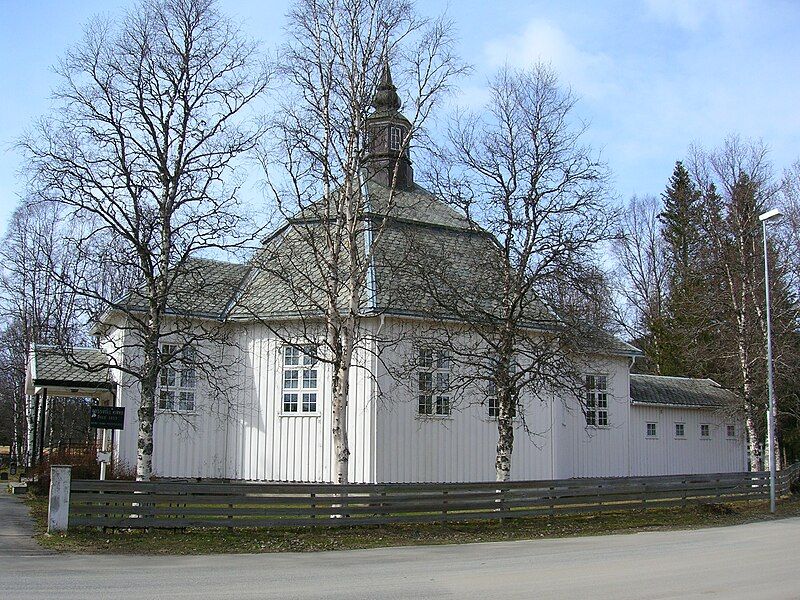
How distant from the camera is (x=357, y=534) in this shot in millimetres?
16438

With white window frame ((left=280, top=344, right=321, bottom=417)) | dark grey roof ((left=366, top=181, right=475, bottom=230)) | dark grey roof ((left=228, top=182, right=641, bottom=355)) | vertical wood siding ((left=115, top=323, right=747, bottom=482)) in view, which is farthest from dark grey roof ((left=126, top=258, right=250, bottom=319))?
dark grey roof ((left=366, top=181, right=475, bottom=230))

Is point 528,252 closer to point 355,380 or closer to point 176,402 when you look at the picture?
point 355,380

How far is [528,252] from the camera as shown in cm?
1923

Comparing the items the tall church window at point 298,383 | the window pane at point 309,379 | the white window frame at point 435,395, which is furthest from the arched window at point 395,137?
the window pane at point 309,379

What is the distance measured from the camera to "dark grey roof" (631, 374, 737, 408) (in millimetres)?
32094

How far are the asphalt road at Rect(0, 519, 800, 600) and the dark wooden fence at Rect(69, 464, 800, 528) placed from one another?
188 centimetres

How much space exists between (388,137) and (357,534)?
14160 millimetres

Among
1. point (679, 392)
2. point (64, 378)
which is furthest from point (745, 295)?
point (64, 378)

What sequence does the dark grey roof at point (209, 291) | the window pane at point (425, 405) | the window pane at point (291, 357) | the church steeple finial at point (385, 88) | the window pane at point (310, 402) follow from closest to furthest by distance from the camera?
the church steeple finial at point (385, 88) → the dark grey roof at point (209, 291) → the window pane at point (425, 405) → the window pane at point (310, 402) → the window pane at point (291, 357)

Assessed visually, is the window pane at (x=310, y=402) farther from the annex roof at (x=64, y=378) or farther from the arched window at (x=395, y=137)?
the arched window at (x=395, y=137)

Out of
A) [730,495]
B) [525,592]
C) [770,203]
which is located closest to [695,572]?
[525,592]

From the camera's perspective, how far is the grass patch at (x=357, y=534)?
46.9 ft

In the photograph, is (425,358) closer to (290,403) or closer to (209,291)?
(290,403)

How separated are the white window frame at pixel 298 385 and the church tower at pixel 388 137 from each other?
5.78 metres
